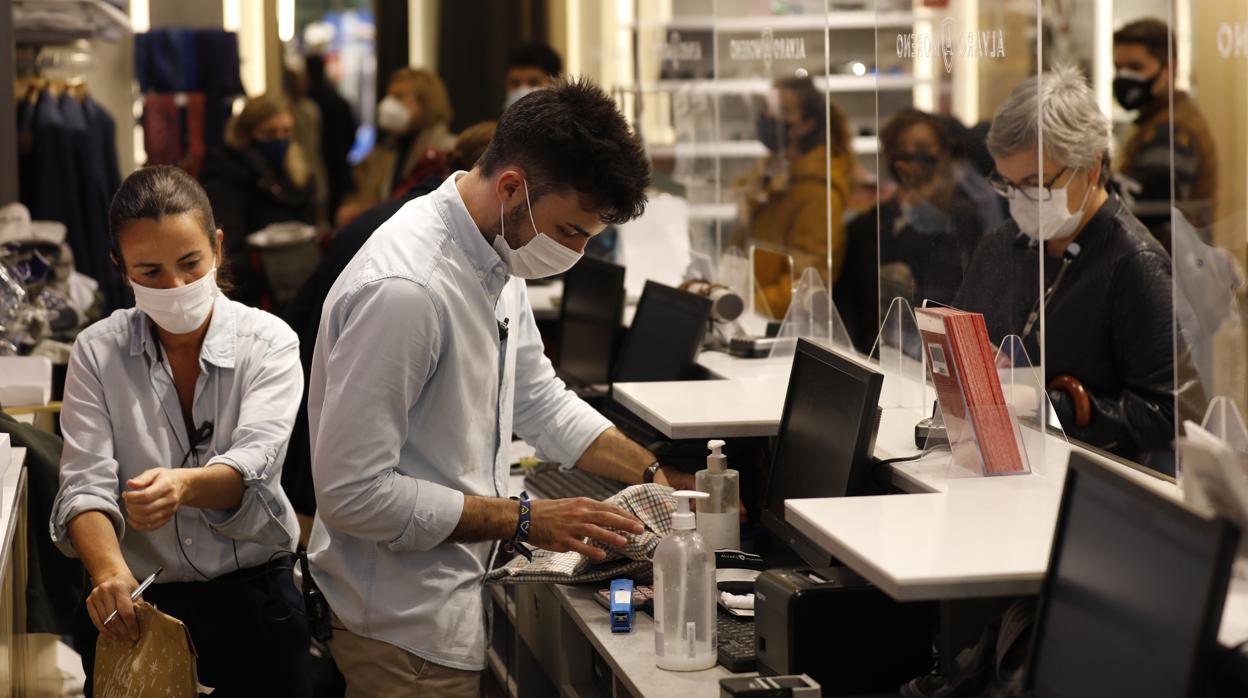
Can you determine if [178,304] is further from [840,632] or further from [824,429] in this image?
[840,632]

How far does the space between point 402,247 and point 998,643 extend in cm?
102

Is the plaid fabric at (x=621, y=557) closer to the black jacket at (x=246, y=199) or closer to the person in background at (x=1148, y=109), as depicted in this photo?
the person in background at (x=1148, y=109)

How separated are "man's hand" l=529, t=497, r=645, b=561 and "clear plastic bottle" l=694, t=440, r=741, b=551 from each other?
365 mm

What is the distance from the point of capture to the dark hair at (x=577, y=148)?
210cm

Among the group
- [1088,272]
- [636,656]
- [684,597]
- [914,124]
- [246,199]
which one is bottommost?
[636,656]

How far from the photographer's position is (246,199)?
712 centimetres

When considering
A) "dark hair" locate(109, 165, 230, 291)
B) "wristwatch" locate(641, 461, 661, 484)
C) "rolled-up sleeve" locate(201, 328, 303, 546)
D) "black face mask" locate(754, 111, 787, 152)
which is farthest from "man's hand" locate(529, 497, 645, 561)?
"black face mask" locate(754, 111, 787, 152)

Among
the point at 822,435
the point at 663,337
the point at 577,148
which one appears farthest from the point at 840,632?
the point at 663,337

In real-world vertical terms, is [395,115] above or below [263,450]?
above

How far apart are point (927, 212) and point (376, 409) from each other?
1401 millimetres

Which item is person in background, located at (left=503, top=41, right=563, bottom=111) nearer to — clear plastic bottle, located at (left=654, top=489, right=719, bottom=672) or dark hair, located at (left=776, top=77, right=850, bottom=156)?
dark hair, located at (left=776, top=77, right=850, bottom=156)

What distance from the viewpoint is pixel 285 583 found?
2637 millimetres

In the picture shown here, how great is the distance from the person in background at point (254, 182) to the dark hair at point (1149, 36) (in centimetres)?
415

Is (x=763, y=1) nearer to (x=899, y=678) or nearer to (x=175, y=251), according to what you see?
(x=175, y=251)
